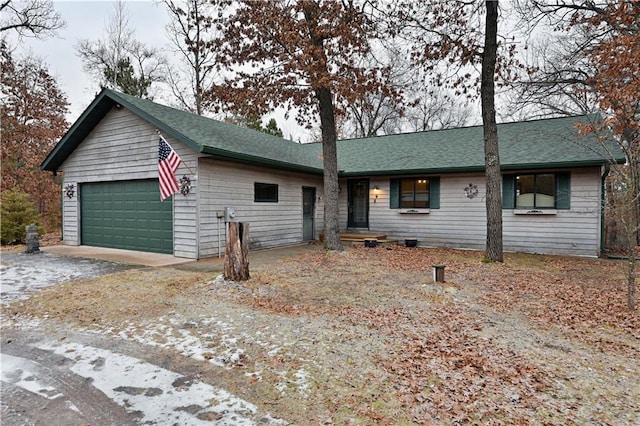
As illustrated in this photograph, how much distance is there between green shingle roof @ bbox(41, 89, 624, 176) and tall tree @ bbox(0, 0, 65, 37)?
8.06m

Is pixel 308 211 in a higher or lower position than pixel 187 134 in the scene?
lower

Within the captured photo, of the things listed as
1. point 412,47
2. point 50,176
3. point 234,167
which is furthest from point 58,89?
point 412,47

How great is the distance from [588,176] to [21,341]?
12.2 metres

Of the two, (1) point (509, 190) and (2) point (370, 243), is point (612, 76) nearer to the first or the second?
(1) point (509, 190)

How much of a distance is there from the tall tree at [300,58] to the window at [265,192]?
73.1 inches

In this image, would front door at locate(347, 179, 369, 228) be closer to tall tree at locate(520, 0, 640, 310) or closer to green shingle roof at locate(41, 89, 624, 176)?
green shingle roof at locate(41, 89, 624, 176)

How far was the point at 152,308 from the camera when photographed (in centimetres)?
467

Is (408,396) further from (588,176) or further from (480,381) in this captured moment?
(588,176)

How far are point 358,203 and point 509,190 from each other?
5124mm

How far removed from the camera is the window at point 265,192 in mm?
10297

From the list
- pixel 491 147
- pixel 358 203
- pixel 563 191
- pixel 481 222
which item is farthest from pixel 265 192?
pixel 563 191

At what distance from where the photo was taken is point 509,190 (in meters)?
10.6

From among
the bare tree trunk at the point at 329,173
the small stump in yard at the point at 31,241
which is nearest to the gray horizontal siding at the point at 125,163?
the small stump in yard at the point at 31,241

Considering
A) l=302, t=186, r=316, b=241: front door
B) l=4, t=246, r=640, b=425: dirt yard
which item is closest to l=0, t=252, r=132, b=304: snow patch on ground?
l=4, t=246, r=640, b=425: dirt yard
